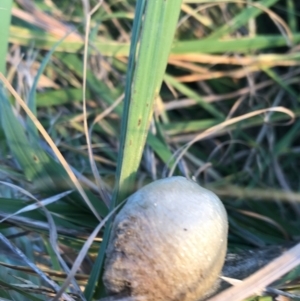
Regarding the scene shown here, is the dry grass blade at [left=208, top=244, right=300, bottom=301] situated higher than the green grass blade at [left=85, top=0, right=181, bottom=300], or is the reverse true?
the green grass blade at [left=85, top=0, right=181, bottom=300]

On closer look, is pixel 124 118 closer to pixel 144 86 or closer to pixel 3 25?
pixel 144 86

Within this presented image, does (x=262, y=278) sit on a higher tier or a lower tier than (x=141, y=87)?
lower

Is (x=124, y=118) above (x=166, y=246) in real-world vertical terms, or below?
above

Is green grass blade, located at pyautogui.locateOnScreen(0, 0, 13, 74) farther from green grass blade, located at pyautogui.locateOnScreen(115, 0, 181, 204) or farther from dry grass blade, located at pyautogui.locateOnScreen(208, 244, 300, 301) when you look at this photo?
dry grass blade, located at pyautogui.locateOnScreen(208, 244, 300, 301)

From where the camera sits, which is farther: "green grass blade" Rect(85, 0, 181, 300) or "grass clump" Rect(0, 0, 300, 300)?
"grass clump" Rect(0, 0, 300, 300)

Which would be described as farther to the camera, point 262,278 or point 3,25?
point 3,25

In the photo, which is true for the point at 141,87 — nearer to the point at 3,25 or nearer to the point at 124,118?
the point at 124,118

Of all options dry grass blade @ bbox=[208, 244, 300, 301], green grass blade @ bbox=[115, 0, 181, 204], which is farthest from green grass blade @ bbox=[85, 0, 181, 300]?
dry grass blade @ bbox=[208, 244, 300, 301]

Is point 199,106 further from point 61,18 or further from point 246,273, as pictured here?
point 246,273

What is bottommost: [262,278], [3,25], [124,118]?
[262,278]

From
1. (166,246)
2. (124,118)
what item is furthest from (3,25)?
(166,246)
